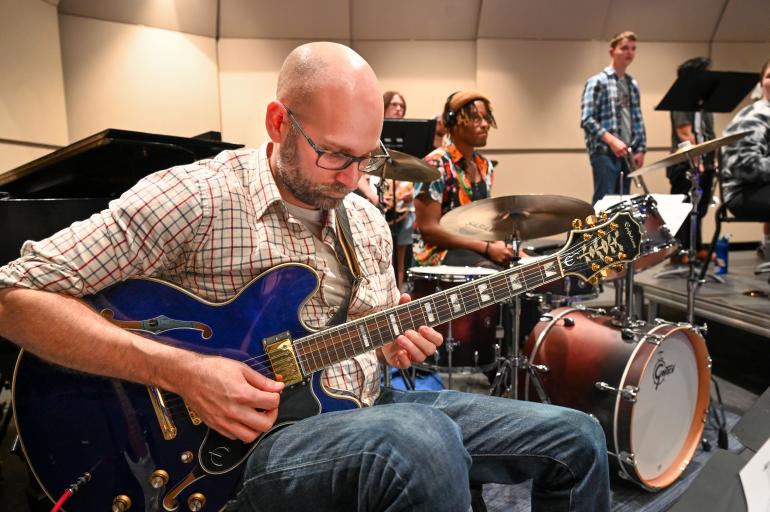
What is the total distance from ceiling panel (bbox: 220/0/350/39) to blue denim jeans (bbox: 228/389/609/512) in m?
6.36

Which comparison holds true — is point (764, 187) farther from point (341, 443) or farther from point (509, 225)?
point (341, 443)

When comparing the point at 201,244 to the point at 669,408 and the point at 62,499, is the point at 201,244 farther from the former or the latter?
the point at 669,408

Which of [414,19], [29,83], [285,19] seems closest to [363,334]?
[29,83]

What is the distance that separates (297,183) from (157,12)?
5709 mm

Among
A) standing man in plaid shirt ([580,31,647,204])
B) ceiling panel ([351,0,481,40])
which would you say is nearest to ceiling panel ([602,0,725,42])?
ceiling panel ([351,0,481,40])

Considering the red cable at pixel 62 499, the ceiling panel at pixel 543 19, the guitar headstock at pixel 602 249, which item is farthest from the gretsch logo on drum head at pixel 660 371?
the ceiling panel at pixel 543 19

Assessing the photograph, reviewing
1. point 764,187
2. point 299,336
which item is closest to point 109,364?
point 299,336

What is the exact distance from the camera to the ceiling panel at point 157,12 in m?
5.43

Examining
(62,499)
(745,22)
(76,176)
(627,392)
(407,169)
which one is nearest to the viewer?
(62,499)

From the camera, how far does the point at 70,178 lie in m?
2.20

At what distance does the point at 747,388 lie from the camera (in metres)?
3.45

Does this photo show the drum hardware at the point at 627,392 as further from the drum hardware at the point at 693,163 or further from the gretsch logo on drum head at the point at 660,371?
the drum hardware at the point at 693,163

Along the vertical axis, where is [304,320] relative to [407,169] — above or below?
below

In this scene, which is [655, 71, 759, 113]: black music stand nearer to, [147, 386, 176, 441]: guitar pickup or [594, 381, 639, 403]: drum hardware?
[594, 381, 639, 403]: drum hardware
